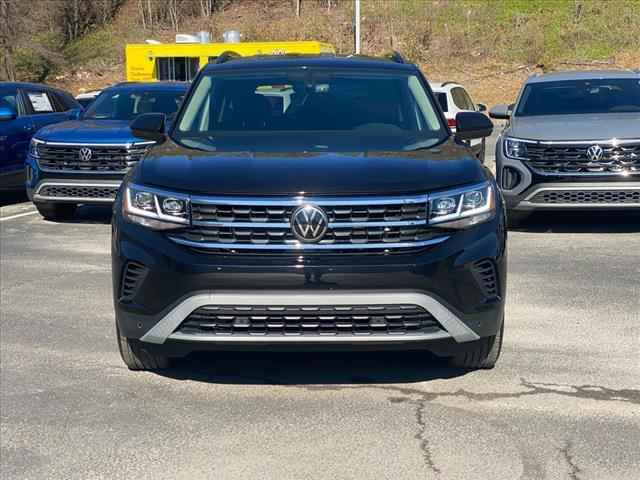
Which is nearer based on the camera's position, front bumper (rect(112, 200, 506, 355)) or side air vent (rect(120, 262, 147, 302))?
front bumper (rect(112, 200, 506, 355))

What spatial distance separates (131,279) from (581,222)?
24.1 feet

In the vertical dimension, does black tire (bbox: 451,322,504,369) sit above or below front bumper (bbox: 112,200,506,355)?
below

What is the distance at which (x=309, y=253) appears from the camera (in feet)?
15.2

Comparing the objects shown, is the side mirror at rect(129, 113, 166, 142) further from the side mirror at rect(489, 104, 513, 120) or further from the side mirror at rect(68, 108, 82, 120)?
the side mirror at rect(68, 108, 82, 120)

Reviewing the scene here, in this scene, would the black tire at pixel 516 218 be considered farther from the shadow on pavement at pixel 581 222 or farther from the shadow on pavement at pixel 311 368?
the shadow on pavement at pixel 311 368

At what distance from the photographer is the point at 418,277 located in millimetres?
4621

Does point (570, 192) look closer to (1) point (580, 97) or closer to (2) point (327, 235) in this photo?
(1) point (580, 97)

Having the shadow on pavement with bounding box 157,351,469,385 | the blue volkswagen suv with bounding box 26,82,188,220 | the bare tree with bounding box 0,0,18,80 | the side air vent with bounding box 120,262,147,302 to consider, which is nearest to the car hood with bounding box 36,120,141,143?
the blue volkswagen suv with bounding box 26,82,188,220

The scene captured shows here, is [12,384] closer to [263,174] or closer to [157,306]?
[157,306]

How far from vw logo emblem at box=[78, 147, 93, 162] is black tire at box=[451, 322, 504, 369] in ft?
21.7

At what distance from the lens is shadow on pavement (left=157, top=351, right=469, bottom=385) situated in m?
5.36

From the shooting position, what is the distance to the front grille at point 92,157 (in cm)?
1093

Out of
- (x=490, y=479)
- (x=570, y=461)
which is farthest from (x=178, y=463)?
(x=570, y=461)

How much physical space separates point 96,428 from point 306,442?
1.01m
